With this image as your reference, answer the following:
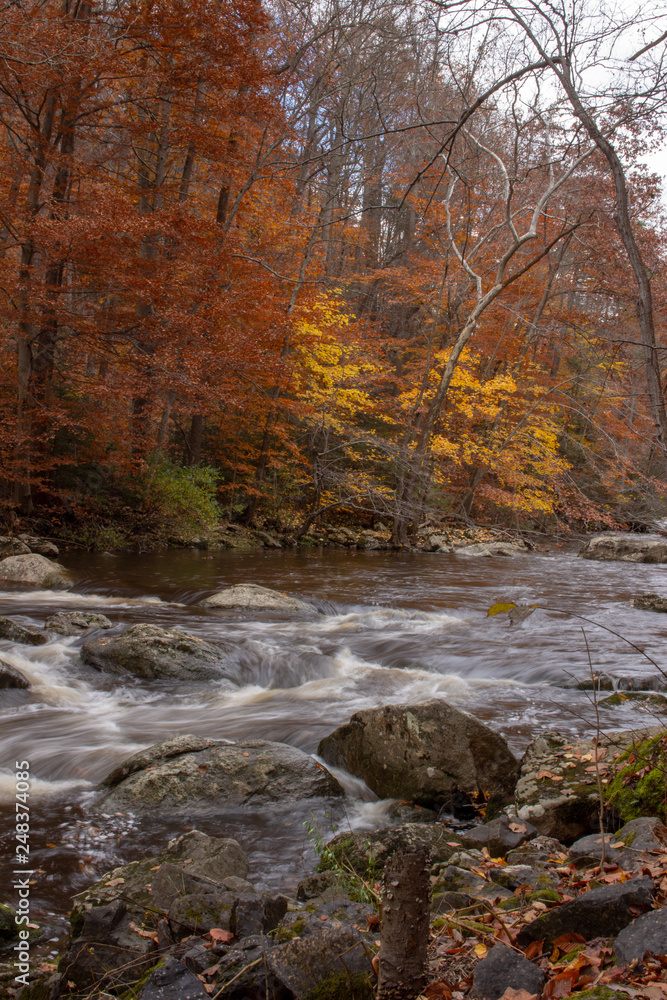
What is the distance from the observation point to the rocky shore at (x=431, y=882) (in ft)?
6.76

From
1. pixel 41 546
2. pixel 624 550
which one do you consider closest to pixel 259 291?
pixel 41 546

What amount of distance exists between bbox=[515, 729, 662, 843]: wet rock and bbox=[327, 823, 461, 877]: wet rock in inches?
22.7

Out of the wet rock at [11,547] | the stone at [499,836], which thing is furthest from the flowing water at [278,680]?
the wet rock at [11,547]

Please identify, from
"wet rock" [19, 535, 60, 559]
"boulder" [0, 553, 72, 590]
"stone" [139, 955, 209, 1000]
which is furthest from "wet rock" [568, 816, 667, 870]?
"wet rock" [19, 535, 60, 559]

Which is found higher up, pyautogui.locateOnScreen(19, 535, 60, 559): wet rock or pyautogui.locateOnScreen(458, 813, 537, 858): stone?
pyautogui.locateOnScreen(19, 535, 60, 559): wet rock

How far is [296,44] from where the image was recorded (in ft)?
53.8

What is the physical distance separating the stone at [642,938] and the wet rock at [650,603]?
32.5ft

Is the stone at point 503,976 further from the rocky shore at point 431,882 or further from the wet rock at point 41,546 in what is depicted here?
the wet rock at point 41,546

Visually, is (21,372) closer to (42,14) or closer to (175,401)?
(175,401)

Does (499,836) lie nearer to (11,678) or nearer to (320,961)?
(320,961)

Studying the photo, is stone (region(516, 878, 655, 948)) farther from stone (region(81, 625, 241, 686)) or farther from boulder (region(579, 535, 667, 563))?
boulder (region(579, 535, 667, 563))

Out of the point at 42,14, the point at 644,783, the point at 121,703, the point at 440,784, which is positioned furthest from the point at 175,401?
the point at 644,783

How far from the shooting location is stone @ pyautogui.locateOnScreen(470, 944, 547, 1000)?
188 cm

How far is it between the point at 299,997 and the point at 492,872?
4.18ft
